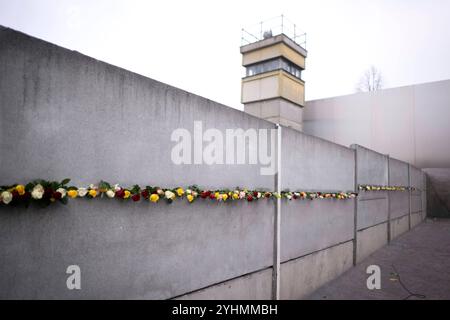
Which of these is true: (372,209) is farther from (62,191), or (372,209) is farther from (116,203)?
(62,191)

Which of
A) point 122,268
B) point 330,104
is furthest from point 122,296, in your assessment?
point 330,104

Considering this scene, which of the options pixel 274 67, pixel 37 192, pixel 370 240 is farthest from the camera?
pixel 274 67

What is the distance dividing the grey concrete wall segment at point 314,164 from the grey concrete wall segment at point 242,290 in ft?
4.49

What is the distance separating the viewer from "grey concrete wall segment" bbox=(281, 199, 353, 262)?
4426mm

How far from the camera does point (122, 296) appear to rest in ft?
7.96

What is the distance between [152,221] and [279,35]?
19133 millimetres

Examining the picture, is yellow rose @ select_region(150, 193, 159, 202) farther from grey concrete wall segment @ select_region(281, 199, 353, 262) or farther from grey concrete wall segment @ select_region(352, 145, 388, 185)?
grey concrete wall segment @ select_region(352, 145, 388, 185)

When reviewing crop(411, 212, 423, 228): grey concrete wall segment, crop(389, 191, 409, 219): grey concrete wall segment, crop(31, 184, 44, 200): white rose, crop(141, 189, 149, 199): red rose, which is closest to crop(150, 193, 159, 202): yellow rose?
crop(141, 189, 149, 199): red rose

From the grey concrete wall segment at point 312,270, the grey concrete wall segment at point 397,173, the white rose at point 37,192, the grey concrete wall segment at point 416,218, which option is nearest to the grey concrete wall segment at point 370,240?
the grey concrete wall segment at point 312,270

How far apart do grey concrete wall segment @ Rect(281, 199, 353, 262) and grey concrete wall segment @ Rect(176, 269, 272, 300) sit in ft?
1.67

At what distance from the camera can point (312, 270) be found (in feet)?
16.4

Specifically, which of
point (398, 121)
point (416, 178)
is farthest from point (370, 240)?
point (398, 121)

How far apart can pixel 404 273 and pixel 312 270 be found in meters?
2.59

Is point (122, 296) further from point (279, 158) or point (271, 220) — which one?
point (279, 158)
